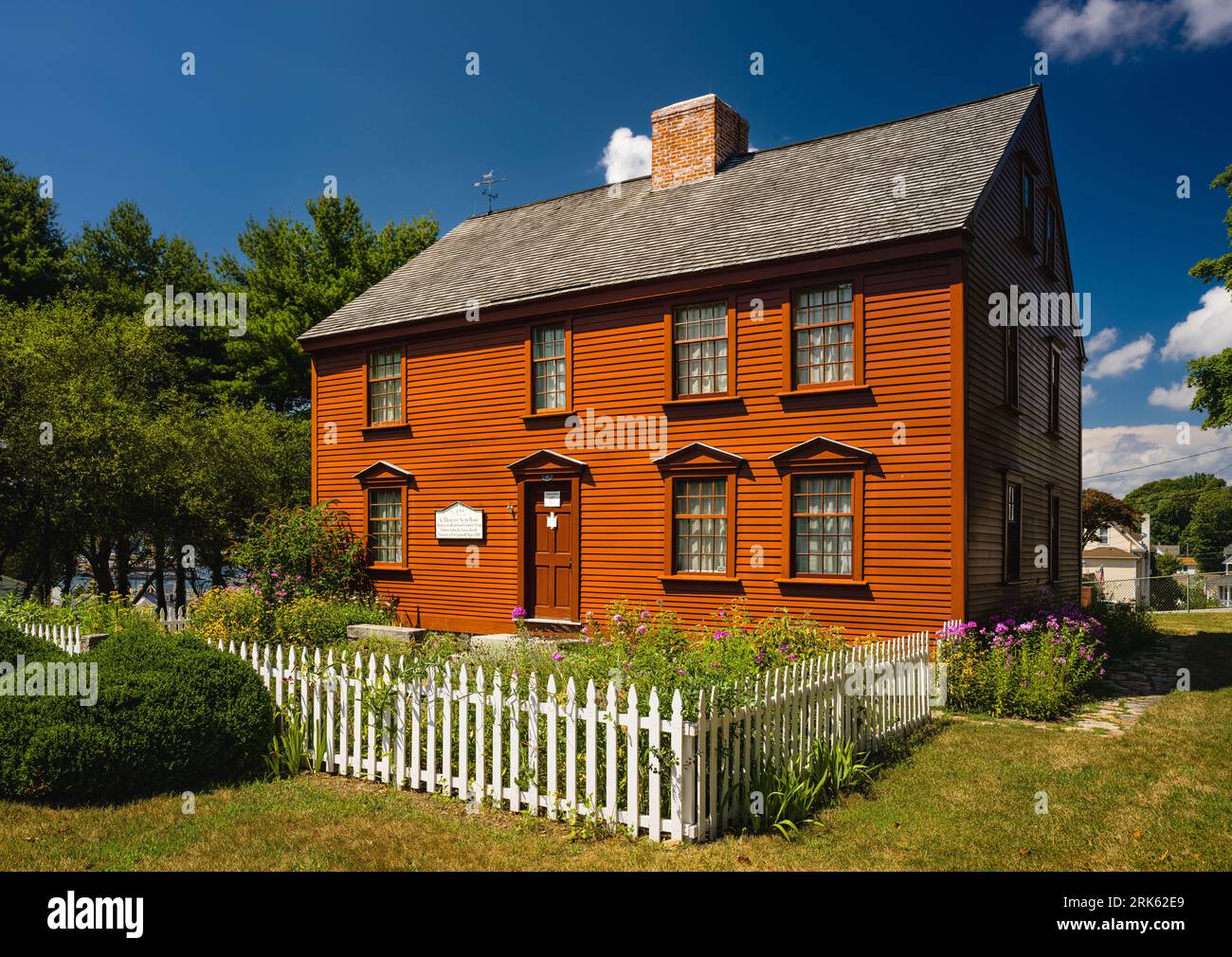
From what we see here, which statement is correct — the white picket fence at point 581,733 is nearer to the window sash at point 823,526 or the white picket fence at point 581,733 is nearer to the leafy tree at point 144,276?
the window sash at point 823,526

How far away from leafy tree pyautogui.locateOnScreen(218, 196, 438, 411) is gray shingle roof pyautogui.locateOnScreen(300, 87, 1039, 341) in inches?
528

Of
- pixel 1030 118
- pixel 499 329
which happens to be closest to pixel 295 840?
pixel 499 329

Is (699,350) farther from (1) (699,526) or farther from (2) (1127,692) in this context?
(2) (1127,692)

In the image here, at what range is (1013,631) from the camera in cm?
1291

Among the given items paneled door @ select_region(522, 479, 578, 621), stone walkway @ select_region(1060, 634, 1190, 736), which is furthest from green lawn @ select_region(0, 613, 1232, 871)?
paneled door @ select_region(522, 479, 578, 621)

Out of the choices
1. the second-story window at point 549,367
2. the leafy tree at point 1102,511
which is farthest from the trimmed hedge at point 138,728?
the leafy tree at point 1102,511

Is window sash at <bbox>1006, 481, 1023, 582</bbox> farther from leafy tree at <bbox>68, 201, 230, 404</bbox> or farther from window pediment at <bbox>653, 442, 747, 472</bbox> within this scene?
leafy tree at <bbox>68, 201, 230, 404</bbox>

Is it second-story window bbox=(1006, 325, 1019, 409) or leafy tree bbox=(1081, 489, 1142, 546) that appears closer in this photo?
second-story window bbox=(1006, 325, 1019, 409)

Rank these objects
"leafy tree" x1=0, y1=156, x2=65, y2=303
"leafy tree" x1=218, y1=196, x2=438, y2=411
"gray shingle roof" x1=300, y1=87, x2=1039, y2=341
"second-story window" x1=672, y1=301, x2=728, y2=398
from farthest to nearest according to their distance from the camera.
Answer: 1. "leafy tree" x1=218, y1=196, x2=438, y2=411
2. "leafy tree" x1=0, y1=156, x2=65, y2=303
3. "second-story window" x1=672, y1=301, x2=728, y2=398
4. "gray shingle roof" x1=300, y1=87, x2=1039, y2=341

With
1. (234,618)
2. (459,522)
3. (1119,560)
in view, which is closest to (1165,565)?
(1119,560)

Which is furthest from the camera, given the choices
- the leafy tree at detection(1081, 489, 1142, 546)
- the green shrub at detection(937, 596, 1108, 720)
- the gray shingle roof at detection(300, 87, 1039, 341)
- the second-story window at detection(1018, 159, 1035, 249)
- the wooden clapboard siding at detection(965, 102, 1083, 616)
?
the leafy tree at detection(1081, 489, 1142, 546)

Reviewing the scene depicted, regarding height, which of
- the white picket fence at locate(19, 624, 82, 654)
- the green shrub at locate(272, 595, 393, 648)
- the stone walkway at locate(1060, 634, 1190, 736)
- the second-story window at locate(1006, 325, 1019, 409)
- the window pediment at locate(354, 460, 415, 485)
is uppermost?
the second-story window at locate(1006, 325, 1019, 409)

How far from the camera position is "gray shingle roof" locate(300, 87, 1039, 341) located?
1435 cm
